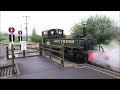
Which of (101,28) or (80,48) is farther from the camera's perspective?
(101,28)

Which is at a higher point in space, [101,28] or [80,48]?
[101,28]

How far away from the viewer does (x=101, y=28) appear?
842 inches

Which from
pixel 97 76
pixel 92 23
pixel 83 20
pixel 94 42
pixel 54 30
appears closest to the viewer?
pixel 97 76

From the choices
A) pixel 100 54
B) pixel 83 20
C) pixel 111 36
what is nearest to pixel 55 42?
pixel 100 54

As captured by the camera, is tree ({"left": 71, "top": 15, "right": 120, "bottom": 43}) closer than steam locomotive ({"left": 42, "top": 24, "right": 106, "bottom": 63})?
No

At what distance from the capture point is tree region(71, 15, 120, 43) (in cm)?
2045

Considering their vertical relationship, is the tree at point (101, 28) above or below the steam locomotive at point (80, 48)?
above

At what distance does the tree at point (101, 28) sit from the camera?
20453 mm

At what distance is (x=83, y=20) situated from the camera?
2411 cm

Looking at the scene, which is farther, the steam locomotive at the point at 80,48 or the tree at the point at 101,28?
the tree at the point at 101,28

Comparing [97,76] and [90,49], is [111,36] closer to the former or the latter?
[90,49]

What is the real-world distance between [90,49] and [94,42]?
837 mm

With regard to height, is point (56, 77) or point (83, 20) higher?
point (83, 20)

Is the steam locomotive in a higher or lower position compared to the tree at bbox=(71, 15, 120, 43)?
lower
